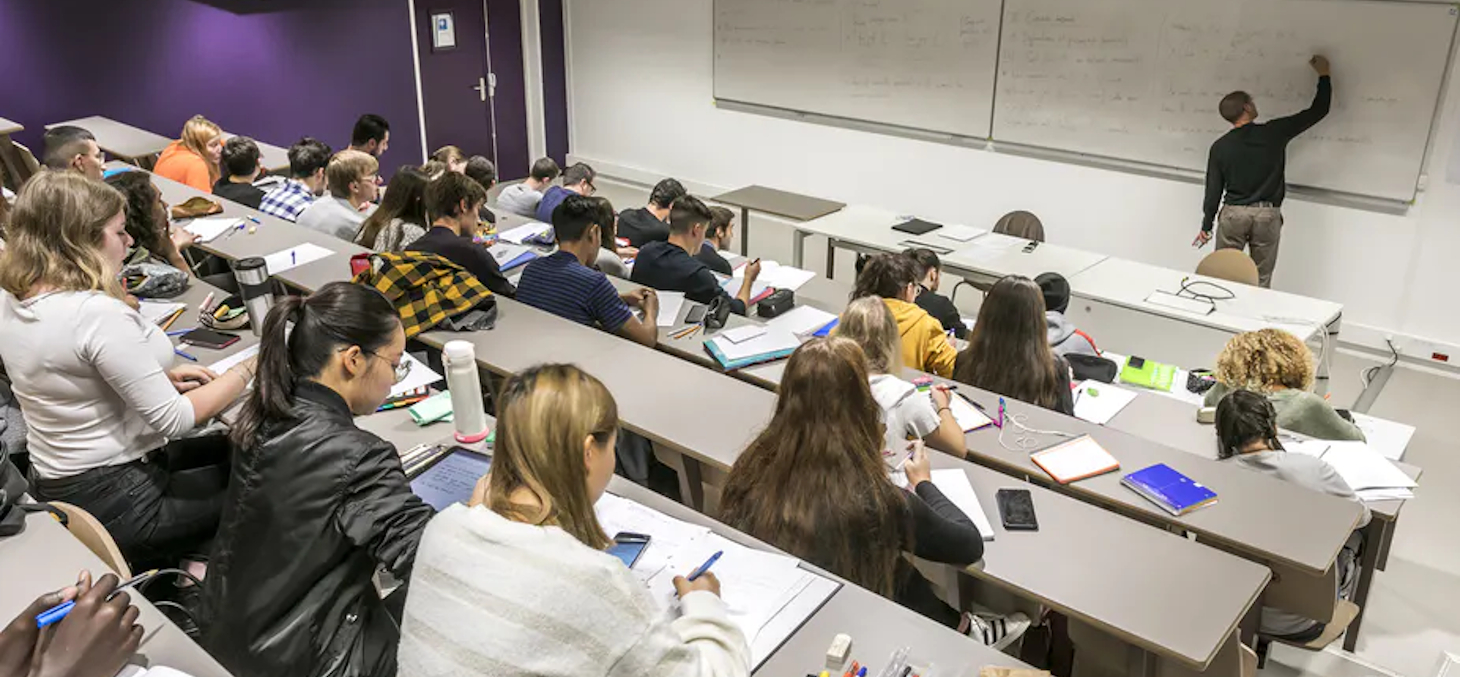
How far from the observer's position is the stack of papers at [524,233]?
5.48 meters

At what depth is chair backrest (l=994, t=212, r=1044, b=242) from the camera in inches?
241

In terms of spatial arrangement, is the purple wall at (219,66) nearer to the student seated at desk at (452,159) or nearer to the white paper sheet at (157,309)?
the student seated at desk at (452,159)

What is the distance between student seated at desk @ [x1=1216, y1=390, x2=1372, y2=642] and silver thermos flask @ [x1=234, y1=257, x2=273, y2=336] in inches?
124

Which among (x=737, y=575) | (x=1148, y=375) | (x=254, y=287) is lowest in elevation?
(x=1148, y=375)

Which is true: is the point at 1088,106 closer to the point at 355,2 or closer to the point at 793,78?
the point at 793,78

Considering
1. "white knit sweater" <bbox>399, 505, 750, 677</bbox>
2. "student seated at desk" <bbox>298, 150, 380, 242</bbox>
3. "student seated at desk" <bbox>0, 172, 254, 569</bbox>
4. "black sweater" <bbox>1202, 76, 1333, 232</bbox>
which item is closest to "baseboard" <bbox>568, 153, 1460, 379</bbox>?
"black sweater" <bbox>1202, 76, 1333, 232</bbox>

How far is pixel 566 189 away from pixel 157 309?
273 cm

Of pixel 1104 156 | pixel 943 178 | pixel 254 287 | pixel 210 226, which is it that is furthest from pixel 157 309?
pixel 1104 156

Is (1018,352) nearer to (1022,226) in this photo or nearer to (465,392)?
(465,392)

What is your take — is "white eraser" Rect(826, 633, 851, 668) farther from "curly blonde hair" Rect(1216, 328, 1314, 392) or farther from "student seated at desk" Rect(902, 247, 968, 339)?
"student seated at desk" Rect(902, 247, 968, 339)

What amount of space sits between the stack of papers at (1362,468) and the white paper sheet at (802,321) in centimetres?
171

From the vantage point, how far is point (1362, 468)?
10.7 feet

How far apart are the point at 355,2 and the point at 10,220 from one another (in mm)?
6532

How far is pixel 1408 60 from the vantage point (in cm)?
549
